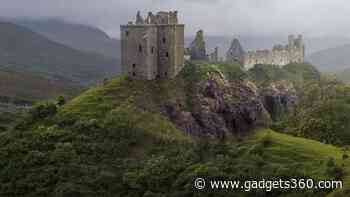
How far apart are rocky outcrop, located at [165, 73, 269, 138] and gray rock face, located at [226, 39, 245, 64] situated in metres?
40.5

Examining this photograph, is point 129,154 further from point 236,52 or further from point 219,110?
point 236,52

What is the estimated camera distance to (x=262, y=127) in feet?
317

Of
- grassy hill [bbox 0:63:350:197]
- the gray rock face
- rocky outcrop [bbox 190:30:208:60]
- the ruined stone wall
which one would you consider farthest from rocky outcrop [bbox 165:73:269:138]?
the gray rock face

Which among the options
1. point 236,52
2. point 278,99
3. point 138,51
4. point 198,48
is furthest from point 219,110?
point 236,52

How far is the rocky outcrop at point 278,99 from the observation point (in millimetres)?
116562

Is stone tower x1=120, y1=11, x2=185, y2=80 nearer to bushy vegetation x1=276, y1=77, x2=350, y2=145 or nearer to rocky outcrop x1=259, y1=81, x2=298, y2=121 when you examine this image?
bushy vegetation x1=276, y1=77, x2=350, y2=145

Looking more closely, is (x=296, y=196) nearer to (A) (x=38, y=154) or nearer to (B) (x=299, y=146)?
(B) (x=299, y=146)

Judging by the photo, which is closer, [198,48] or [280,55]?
[198,48]

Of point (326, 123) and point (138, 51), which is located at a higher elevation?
point (138, 51)

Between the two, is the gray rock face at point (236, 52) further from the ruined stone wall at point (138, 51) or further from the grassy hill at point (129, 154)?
the grassy hill at point (129, 154)

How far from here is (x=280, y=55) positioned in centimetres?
15962

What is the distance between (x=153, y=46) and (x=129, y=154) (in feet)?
76.5

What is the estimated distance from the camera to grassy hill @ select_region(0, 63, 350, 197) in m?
59.2

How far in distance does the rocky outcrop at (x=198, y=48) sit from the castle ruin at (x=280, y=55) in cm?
2678
